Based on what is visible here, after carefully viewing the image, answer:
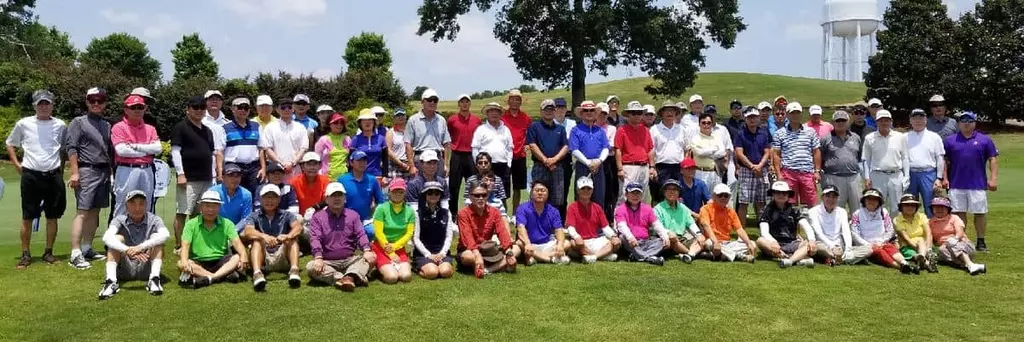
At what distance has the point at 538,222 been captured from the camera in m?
8.63

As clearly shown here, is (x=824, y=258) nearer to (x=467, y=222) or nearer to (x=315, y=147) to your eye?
(x=467, y=222)

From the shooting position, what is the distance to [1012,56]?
1446 inches

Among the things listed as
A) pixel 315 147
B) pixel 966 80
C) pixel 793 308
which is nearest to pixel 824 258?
pixel 793 308

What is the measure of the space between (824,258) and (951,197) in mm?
2381

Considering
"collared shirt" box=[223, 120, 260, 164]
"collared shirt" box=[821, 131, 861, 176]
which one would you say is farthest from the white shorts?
"collared shirt" box=[223, 120, 260, 164]

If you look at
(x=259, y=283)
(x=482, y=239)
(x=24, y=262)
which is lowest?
(x=259, y=283)

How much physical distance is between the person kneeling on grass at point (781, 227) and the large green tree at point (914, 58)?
3287cm

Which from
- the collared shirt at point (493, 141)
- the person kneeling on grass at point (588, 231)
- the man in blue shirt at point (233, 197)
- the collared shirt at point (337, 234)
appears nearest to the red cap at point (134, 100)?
the man in blue shirt at point (233, 197)

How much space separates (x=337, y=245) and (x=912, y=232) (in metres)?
6.21

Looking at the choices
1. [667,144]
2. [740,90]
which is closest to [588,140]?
[667,144]

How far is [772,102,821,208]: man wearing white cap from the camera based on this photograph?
9.91 metres

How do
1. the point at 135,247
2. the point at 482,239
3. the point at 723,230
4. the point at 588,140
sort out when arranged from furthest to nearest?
the point at 588,140 < the point at 723,230 < the point at 482,239 < the point at 135,247

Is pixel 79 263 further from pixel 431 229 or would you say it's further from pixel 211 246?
pixel 431 229

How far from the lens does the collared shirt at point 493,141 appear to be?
963cm
